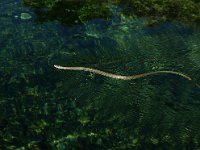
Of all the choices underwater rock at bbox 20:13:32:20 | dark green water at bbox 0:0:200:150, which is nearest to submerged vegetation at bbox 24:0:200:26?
dark green water at bbox 0:0:200:150

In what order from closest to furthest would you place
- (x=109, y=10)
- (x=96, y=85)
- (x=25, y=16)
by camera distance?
(x=96, y=85), (x=25, y=16), (x=109, y=10)

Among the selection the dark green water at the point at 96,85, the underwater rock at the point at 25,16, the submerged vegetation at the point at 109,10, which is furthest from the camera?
the submerged vegetation at the point at 109,10

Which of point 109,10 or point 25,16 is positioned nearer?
point 25,16

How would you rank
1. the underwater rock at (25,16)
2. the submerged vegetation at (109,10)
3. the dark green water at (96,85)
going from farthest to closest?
the submerged vegetation at (109,10) < the underwater rock at (25,16) < the dark green water at (96,85)

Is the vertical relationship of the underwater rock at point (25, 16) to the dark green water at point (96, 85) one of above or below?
above

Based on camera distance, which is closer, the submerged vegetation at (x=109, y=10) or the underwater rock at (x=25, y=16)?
the underwater rock at (x=25, y=16)

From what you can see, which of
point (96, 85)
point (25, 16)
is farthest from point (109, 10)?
point (96, 85)

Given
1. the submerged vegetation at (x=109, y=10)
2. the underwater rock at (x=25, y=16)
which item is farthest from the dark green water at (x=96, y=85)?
the submerged vegetation at (x=109, y=10)

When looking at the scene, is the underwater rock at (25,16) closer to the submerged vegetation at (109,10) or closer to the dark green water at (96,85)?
the dark green water at (96,85)

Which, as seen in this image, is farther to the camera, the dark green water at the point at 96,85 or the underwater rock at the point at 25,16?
the underwater rock at the point at 25,16

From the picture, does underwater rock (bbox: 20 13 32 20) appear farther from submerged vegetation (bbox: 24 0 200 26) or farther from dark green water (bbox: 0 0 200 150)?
submerged vegetation (bbox: 24 0 200 26)

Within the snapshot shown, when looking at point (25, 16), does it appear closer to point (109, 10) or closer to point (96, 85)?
point (109, 10)
